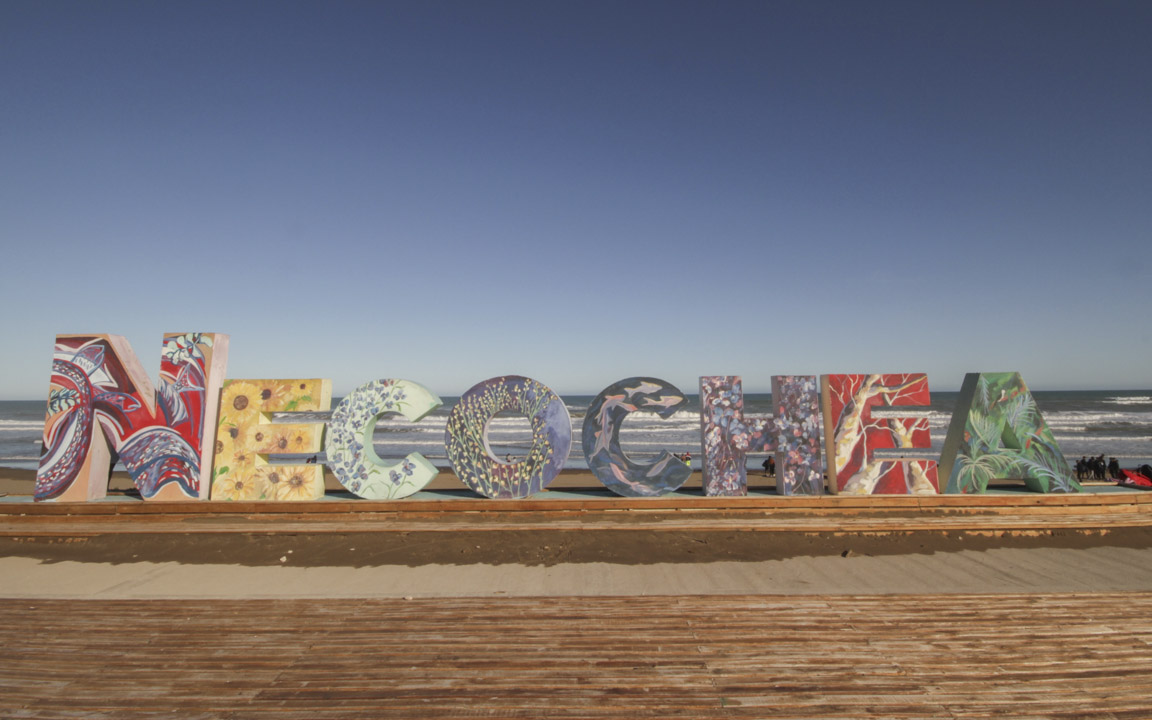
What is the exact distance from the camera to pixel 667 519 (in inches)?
278

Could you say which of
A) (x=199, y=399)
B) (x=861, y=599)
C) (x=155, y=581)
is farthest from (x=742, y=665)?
(x=199, y=399)

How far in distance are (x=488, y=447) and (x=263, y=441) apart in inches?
129

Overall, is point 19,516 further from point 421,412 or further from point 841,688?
point 841,688

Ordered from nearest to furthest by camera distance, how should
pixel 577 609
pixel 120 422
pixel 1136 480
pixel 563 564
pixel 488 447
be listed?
pixel 577 609 < pixel 563 564 < pixel 120 422 < pixel 488 447 < pixel 1136 480

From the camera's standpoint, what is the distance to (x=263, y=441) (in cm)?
754

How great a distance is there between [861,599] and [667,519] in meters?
3.03

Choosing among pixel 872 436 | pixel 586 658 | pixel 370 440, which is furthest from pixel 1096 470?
pixel 370 440

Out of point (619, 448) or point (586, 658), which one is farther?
point (619, 448)

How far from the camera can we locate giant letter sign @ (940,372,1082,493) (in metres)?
7.32

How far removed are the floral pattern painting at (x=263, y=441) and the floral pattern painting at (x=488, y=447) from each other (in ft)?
6.54

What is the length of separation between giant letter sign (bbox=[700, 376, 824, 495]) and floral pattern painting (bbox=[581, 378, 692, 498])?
47cm

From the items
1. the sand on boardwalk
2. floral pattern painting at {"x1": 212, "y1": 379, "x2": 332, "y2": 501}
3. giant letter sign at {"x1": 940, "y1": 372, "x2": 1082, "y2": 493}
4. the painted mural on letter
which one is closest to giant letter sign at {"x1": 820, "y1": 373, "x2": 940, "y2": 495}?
the painted mural on letter

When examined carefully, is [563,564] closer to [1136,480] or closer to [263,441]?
[263,441]

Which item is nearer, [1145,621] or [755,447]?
[1145,621]
